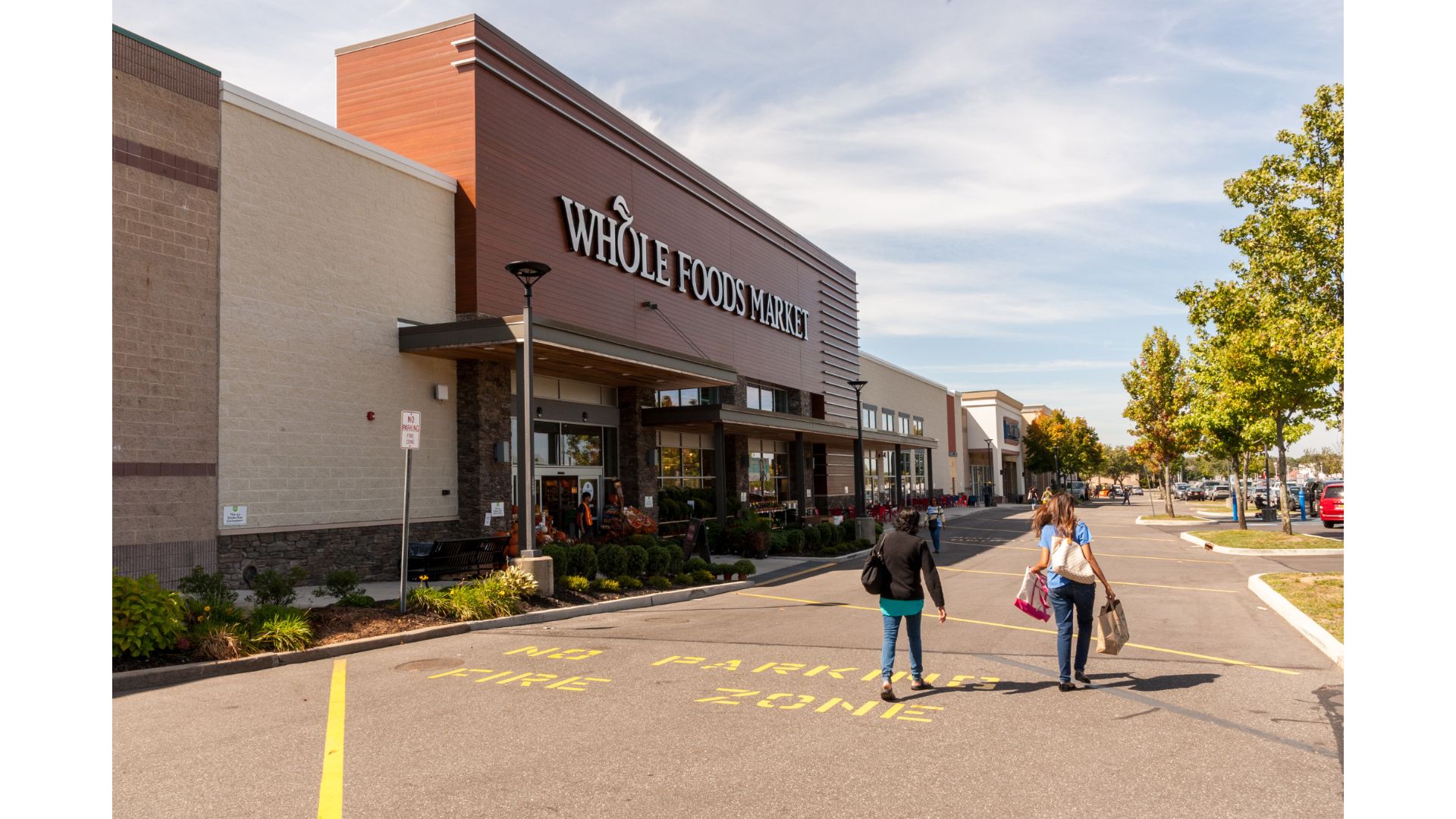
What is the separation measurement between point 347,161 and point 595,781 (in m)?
16.5

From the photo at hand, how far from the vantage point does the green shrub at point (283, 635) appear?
36.0 ft

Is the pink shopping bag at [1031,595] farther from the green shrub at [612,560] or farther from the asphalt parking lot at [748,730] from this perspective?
the green shrub at [612,560]

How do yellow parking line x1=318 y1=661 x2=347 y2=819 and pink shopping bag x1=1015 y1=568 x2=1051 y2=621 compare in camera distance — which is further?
pink shopping bag x1=1015 y1=568 x2=1051 y2=621

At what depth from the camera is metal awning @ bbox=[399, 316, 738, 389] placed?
18.3 meters

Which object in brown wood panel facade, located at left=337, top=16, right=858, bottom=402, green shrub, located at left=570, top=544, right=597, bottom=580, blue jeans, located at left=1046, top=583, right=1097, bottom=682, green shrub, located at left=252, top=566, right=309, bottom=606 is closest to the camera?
blue jeans, located at left=1046, top=583, right=1097, bottom=682

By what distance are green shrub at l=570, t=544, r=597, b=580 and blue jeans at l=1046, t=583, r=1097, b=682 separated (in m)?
10.0

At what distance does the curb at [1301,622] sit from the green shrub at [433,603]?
36.0ft

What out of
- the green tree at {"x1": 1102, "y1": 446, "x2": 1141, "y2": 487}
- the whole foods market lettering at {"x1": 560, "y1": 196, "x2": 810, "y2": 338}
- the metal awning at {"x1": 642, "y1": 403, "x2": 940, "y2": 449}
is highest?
the whole foods market lettering at {"x1": 560, "y1": 196, "x2": 810, "y2": 338}

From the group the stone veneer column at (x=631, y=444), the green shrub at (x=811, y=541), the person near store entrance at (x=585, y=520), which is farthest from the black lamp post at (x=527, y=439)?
the green shrub at (x=811, y=541)

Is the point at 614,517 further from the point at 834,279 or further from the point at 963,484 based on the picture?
the point at 963,484

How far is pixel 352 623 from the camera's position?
40.9 feet

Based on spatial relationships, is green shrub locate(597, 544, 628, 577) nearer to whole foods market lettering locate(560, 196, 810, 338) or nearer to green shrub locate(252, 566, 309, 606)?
green shrub locate(252, 566, 309, 606)

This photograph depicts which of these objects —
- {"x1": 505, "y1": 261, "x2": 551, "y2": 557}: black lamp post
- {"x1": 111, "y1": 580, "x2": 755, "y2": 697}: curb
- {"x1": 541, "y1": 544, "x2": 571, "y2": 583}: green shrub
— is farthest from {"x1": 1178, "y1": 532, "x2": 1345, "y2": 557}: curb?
{"x1": 505, "y1": 261, "x2": 551, "y2": 557}: black lamp post

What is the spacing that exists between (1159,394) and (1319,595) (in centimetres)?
3530
